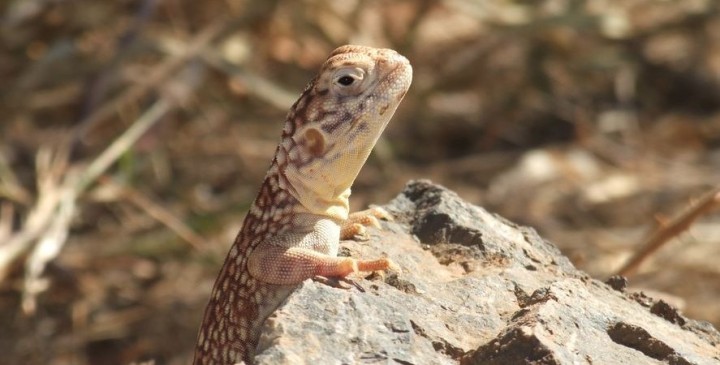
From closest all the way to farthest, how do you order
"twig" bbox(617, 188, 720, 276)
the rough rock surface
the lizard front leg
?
the rough rock surface → the lizard front leg → "twig" bbox(617, 188, 720, 276)

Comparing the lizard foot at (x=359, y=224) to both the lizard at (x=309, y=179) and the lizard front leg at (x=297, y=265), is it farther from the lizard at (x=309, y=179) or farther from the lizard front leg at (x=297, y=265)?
the lizard front leg at (x=297, y=265)

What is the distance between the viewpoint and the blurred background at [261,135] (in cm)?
803

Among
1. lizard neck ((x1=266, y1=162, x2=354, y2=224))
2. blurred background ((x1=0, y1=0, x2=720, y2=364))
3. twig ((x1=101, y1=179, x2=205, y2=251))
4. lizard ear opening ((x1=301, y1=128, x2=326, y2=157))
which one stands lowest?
lizard neck ((x1=266, y1=162, x2=354, y2=224))

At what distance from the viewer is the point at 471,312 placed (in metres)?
4.04

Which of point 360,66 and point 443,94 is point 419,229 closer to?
point 360,66

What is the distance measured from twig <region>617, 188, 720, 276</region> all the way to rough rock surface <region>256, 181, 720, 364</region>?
1.22 meters

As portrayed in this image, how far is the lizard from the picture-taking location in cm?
445

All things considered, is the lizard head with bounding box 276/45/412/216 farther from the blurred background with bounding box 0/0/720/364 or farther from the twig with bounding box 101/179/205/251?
the twig with bounding box 101/179/205/251

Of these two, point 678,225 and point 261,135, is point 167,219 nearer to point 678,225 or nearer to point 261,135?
point 261,135

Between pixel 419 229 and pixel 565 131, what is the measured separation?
5.77 metres

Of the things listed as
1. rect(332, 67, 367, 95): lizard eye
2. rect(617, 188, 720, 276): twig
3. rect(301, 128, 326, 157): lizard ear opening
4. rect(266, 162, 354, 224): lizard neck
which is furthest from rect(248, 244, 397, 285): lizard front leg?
rect(617, 188, 720, 276): twig

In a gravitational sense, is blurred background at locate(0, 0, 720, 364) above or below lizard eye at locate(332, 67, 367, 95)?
A: above

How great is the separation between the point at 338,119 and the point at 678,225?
209cm

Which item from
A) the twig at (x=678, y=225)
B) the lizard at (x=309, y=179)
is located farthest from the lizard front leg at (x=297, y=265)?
the twig at (x=678, y=225)
